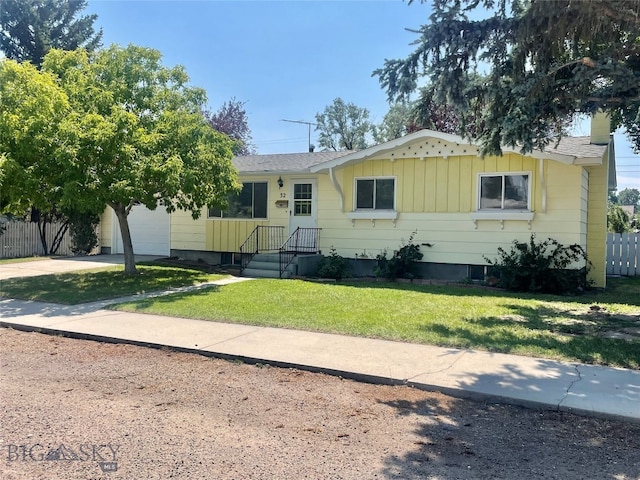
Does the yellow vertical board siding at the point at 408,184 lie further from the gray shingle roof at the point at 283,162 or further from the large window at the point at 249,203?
the large window at the point at 249,203

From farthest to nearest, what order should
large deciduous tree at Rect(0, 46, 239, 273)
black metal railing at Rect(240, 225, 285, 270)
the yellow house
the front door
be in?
black metal railing at Rect(240, 225, 285, 270)
the front door
the yellow house
large deciduous tree at Rect(0, 46, 239, 273)

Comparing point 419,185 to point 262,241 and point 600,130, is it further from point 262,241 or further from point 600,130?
point 262,241

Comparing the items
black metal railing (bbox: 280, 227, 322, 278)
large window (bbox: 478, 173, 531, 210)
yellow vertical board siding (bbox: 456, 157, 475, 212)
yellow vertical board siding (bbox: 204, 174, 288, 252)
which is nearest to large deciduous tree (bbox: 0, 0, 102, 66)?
yellow vertical board siding (bbox: 204, 174, 288, 252)

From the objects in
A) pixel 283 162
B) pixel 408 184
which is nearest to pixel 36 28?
pixel 283 162

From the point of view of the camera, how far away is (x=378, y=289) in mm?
12078

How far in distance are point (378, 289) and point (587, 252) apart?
5.98 metres

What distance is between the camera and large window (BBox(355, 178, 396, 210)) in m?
14.5

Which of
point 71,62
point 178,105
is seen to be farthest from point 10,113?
point 178,105

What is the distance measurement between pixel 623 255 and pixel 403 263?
339 inches

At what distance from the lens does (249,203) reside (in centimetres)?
1688

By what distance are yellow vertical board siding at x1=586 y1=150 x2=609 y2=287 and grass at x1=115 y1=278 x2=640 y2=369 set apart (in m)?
0.98

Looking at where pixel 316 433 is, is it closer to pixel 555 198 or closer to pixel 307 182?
pixel 555 198

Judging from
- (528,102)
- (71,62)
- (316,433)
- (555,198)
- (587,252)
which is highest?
(71,62)

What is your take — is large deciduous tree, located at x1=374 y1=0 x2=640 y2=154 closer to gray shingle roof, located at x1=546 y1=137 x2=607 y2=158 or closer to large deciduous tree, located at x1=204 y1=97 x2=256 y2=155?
gray shingle roof, located at x1=546 y1=137 x2=607 y2=158
